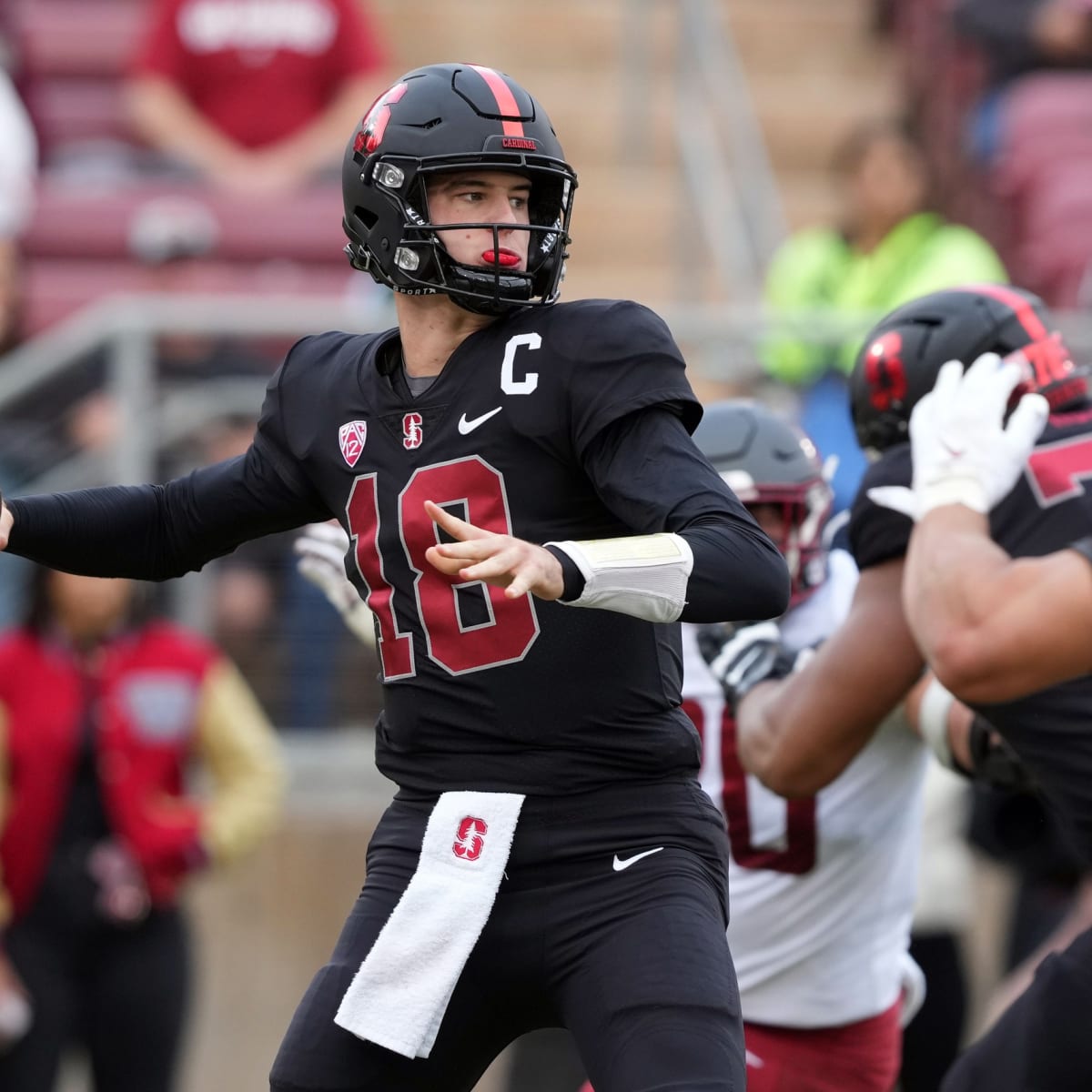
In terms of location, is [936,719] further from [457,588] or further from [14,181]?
[14,181]

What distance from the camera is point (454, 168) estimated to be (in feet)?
10.8

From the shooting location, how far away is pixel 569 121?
1038cm

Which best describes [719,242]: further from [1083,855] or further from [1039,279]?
[1083,855]

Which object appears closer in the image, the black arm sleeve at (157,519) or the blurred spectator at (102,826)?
the black arm sleeve at (157,519)

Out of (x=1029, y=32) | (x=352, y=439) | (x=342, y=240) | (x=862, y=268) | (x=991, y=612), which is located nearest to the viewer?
(x=991, y=612)

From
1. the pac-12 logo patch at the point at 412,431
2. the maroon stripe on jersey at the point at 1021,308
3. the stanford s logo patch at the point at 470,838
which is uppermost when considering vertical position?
the pac-12 logo patch at the point at 412,431

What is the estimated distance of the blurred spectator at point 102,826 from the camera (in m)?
6.05

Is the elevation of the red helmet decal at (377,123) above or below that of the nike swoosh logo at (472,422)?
above

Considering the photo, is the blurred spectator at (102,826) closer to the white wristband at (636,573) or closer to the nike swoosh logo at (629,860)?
the nike swoosh logo at (629,860)

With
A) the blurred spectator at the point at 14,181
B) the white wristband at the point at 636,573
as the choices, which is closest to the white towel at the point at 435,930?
the white wristband at the point at 636,573

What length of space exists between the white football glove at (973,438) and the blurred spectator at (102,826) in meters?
3.25

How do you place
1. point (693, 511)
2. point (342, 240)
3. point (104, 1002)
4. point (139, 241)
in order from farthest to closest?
1. point (139, 241)
2. point (342, 240)
3. point (104, 1002)
4. point (693, 511)

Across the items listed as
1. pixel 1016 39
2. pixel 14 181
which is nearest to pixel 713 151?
pixel 1016 39

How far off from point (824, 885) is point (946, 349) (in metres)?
1.05
